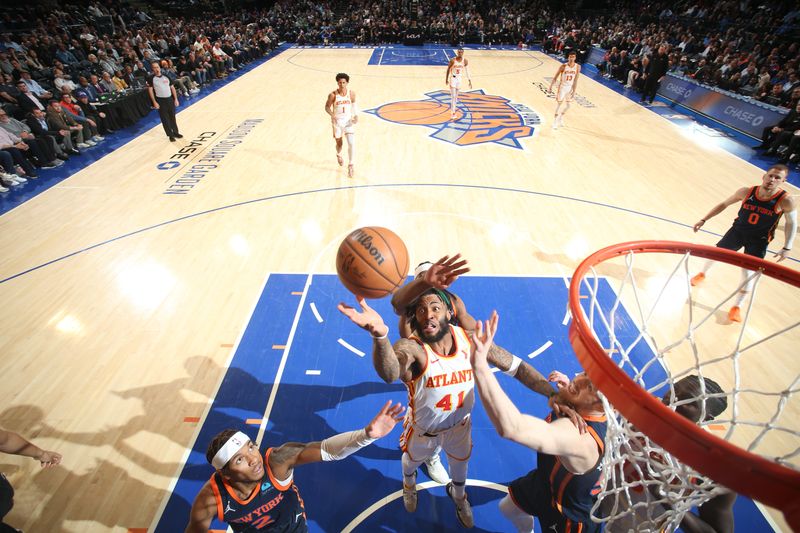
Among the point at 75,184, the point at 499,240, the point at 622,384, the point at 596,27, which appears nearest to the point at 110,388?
the point at 622,384

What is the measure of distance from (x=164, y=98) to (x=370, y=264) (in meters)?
9.60

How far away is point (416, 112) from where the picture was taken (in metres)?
12.7

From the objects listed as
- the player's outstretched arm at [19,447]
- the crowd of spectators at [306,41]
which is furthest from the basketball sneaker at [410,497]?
the crowd of spectators at [306,41]

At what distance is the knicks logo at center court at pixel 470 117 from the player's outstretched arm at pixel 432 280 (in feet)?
27.1

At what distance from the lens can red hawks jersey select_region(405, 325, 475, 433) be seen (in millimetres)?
2627

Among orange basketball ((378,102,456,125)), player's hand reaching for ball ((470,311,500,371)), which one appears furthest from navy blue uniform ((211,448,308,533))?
orange basketball ((378,102,456,125))

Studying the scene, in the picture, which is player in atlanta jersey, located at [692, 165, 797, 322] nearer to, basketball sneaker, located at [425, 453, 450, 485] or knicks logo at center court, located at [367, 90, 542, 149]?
basketball sneaker, located at [425, 453, 450, 485]

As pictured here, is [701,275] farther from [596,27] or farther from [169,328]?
[596,27]

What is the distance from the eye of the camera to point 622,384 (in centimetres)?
163

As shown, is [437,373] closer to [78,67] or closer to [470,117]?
[470,117]

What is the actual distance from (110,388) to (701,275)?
300 inches

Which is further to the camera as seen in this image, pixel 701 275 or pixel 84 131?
pixel 84 131

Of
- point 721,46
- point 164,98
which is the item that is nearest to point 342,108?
point 164,98

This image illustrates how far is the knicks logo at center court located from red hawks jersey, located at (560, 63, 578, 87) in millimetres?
1375
